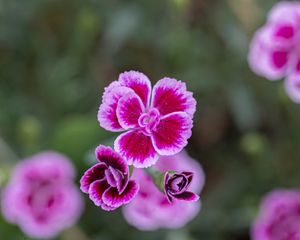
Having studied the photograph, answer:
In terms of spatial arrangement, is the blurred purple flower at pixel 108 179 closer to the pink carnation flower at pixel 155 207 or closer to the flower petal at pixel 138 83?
the flower petal at pixel 138 83

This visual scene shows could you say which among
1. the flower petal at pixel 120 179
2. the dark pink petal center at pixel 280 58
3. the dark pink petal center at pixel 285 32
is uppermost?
the dark pink petal center at pixel 285 32

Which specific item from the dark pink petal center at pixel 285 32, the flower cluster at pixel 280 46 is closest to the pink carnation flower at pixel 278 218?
the flower cluster at pixel 280 46

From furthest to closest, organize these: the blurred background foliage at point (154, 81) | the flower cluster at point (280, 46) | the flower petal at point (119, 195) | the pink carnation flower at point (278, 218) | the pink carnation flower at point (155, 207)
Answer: the blurred background foliage at point (154, 81) → the pink carnation flower at point (278, 218) → the flower cluster at point (280, 46) → the pink carnation flower at point (155, 207) → the flower petal at point (119, 195)

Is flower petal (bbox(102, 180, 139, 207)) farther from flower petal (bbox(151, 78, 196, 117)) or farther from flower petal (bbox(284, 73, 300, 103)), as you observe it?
flower petal (bbox(284, 73, 300, 103))

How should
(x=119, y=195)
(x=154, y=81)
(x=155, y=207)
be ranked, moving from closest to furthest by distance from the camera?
(x=119, y=195) < (x=155, y=207) < (x=154, y=81)

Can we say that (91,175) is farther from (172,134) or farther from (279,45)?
(279,45)

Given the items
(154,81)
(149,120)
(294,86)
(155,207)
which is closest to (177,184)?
(149,120)

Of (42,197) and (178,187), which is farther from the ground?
(42,197)
